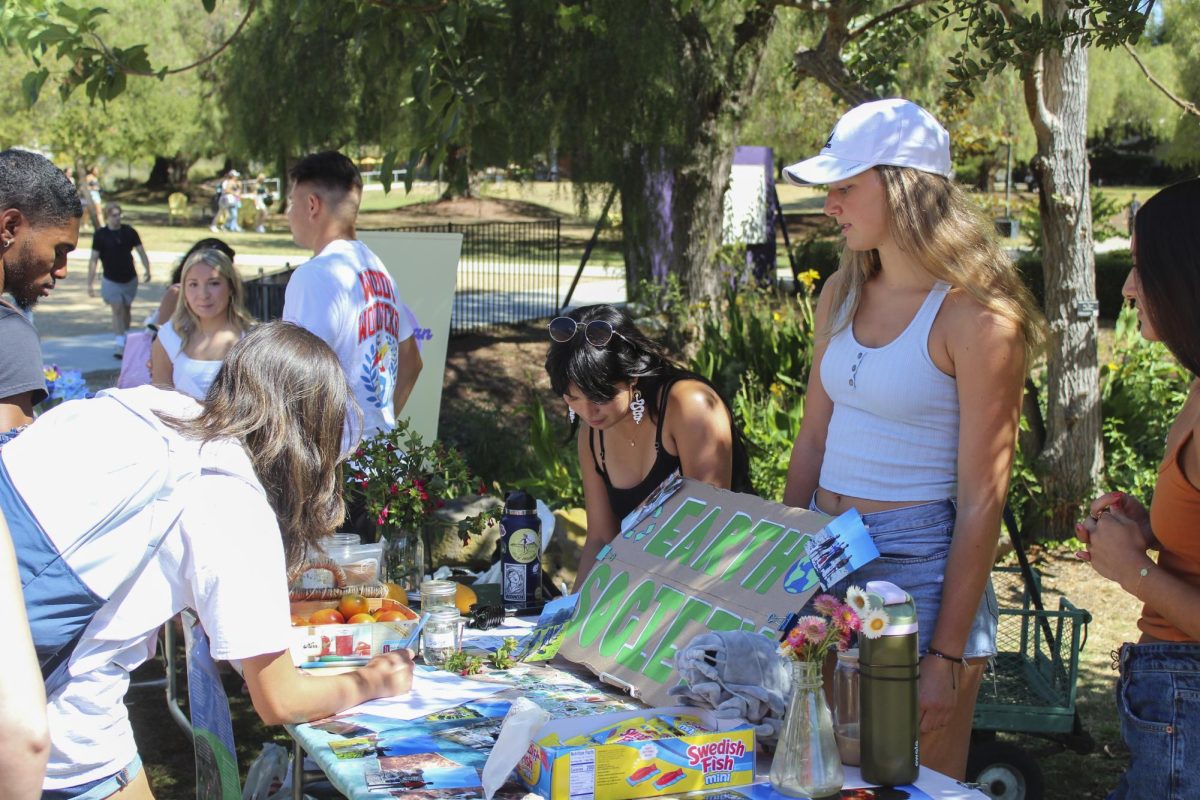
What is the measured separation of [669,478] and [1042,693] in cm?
141

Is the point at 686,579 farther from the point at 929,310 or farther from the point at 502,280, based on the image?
the point at 502,280

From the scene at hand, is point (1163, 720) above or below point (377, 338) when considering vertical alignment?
below

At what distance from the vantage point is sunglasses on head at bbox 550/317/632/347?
9.25ft

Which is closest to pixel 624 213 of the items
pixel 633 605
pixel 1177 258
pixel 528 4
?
pixel 528 4

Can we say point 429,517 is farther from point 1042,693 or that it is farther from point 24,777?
point 24,777

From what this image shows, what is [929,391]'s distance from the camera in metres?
2.21

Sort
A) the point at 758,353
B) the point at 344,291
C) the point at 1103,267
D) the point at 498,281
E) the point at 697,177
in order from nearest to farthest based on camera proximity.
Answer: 1. the point at 344,291
2. the point at 758,353
3. the point at 697,177
4. the point at 1103,267
5. the point at 498,281

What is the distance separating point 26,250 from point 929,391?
1.93 meters

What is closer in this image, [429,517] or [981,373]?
[981,373]

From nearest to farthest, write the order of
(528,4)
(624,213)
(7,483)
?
(7,483)
(528,4)
(624,213)

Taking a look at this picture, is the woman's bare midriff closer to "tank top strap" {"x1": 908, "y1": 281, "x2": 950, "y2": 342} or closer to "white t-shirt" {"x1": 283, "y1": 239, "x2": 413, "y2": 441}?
"tank top strap" {"x1": 908, "y1": 281, "x2": 950, "y2": 342}

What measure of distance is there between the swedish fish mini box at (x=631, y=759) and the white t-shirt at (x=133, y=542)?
49 centimetres

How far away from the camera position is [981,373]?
2.16m

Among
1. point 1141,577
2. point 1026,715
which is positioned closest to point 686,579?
point 1141,577
